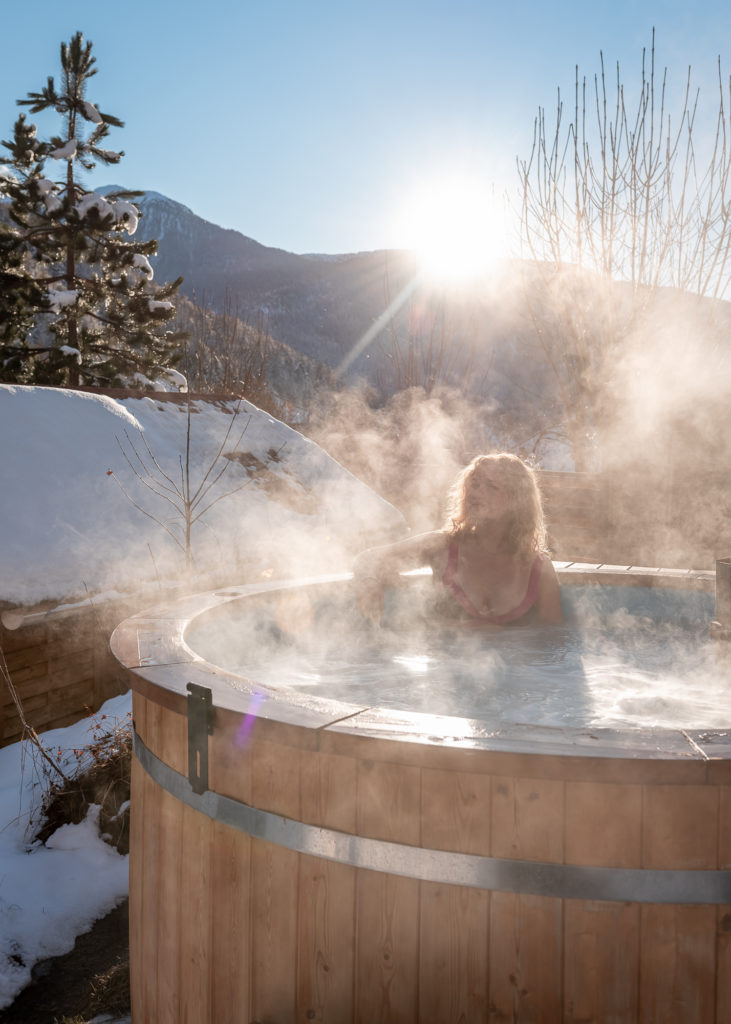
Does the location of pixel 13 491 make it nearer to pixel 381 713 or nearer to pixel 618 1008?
pixel 381 713

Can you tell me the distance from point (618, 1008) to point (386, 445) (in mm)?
9920

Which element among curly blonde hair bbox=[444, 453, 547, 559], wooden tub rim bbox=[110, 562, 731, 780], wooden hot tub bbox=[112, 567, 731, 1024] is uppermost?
curly blonde hair bbox=[444, 453, 547, 559]

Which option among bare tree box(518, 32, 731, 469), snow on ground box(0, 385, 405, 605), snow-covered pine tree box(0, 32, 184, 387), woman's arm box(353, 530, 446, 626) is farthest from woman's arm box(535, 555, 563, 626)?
snow-covered pine tree box(0, 32, 184, 387)

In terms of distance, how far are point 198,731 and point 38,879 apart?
7.25 feet

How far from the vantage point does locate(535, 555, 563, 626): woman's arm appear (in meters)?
3.60

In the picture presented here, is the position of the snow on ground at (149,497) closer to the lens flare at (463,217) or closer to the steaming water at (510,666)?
the steaming water at (510,666)

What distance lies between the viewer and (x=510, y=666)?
366cm

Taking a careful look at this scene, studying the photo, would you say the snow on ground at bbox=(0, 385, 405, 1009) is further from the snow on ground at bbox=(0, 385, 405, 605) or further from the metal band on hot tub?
the metal band on hot tub

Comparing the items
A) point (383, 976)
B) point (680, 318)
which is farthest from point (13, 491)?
point (680, 318)

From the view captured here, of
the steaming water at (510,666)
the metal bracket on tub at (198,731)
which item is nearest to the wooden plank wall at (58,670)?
the steaming water at (510,666)

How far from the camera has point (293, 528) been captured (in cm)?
641

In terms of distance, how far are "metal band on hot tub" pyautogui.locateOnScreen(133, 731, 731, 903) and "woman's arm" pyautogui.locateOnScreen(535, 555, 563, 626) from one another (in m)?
2.36

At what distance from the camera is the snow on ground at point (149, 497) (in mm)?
4637

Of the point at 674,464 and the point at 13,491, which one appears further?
the point at 674,464
